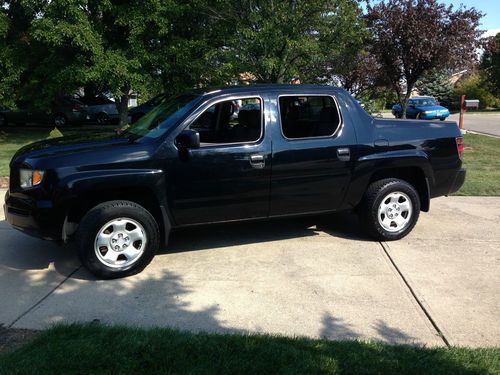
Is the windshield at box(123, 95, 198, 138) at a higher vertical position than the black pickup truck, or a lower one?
higher

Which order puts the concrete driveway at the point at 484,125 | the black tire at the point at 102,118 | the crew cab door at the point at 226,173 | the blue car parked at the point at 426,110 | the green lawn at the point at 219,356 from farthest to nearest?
the blue car parked at the point at 426,110 < the black tire at the point at 102,118 < the concrete driveway at the point at 484,125 < the crew cab door at the point at 226,173 < the green lawn at the point at 219,356

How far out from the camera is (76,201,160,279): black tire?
4.43 m

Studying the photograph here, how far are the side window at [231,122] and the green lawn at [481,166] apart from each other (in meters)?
4.53

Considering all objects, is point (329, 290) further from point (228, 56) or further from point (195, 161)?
point (228, 56)

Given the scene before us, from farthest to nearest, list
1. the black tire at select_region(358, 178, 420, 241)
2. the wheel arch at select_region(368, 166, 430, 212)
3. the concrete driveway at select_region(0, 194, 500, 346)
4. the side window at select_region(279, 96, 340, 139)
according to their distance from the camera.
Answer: the wheel arch at select_region(368, 166, 430, 212)
the black tire at select_region(358, 178, 420, 241)
the side window at select_region(279, 96, 340, 139)
the concrete driveway at select_region(0, 194, 500, 346)

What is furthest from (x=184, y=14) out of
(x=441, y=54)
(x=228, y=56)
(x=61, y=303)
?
(x=61, y=303)

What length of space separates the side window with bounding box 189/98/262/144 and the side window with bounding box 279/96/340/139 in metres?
0.30

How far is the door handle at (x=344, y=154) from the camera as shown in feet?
17.1

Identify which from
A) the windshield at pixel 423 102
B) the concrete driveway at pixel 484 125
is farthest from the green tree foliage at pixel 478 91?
the concrete driveway at pixel 484 125

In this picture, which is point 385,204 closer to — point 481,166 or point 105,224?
point 105,224

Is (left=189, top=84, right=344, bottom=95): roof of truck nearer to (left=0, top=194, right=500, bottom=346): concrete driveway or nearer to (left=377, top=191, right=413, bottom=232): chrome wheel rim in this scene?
(left=377, top=191, right=413, bottom=232): chrome wheel rim

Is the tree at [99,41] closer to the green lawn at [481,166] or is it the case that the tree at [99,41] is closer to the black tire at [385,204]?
the green lawn at [481,166]

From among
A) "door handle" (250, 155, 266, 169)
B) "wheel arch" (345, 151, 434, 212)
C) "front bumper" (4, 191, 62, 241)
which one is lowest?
"front bumper" (4, 191, 62, 241)

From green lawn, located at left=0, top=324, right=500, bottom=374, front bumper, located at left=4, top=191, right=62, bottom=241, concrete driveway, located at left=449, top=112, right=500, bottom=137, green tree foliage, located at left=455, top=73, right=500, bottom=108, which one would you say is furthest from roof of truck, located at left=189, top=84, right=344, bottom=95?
green tree foliage, located at left=455, top=73, right=500, bottom=108
